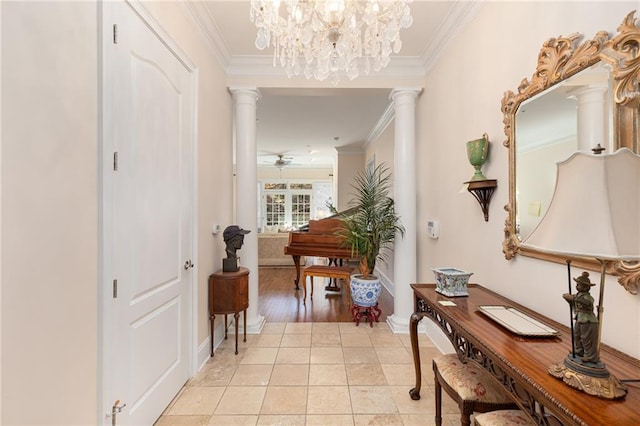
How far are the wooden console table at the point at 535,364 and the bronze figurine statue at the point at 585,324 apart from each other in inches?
4.6

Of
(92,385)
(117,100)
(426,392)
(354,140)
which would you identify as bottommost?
(426,392)

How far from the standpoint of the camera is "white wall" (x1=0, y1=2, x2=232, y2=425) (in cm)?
Result: 96

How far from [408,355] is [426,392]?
1.81 feet

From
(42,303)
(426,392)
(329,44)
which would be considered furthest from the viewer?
(426,392)

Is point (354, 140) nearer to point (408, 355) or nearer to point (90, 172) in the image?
point (408, 355)

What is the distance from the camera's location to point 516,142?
1709mm

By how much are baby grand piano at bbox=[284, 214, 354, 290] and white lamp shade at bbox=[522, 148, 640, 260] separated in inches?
143

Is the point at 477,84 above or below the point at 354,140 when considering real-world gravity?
below

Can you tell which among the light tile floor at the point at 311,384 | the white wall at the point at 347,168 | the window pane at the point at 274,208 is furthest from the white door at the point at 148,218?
the window pane at the point at 274,208

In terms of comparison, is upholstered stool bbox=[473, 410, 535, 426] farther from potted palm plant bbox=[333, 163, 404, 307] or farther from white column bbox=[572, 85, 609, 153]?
potted palm plant bbox=[333, 163, 404, 307]

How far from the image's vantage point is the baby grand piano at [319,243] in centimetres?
455

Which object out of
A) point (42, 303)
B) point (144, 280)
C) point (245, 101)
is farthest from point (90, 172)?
point (245, 101)

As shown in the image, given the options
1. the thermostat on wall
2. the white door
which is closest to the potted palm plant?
the thermostat on wall

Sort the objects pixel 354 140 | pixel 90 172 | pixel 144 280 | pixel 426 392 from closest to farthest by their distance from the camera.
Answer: pixel 90 172 → pixel 144 280 → pixel 426 392 → pixel 354 140
